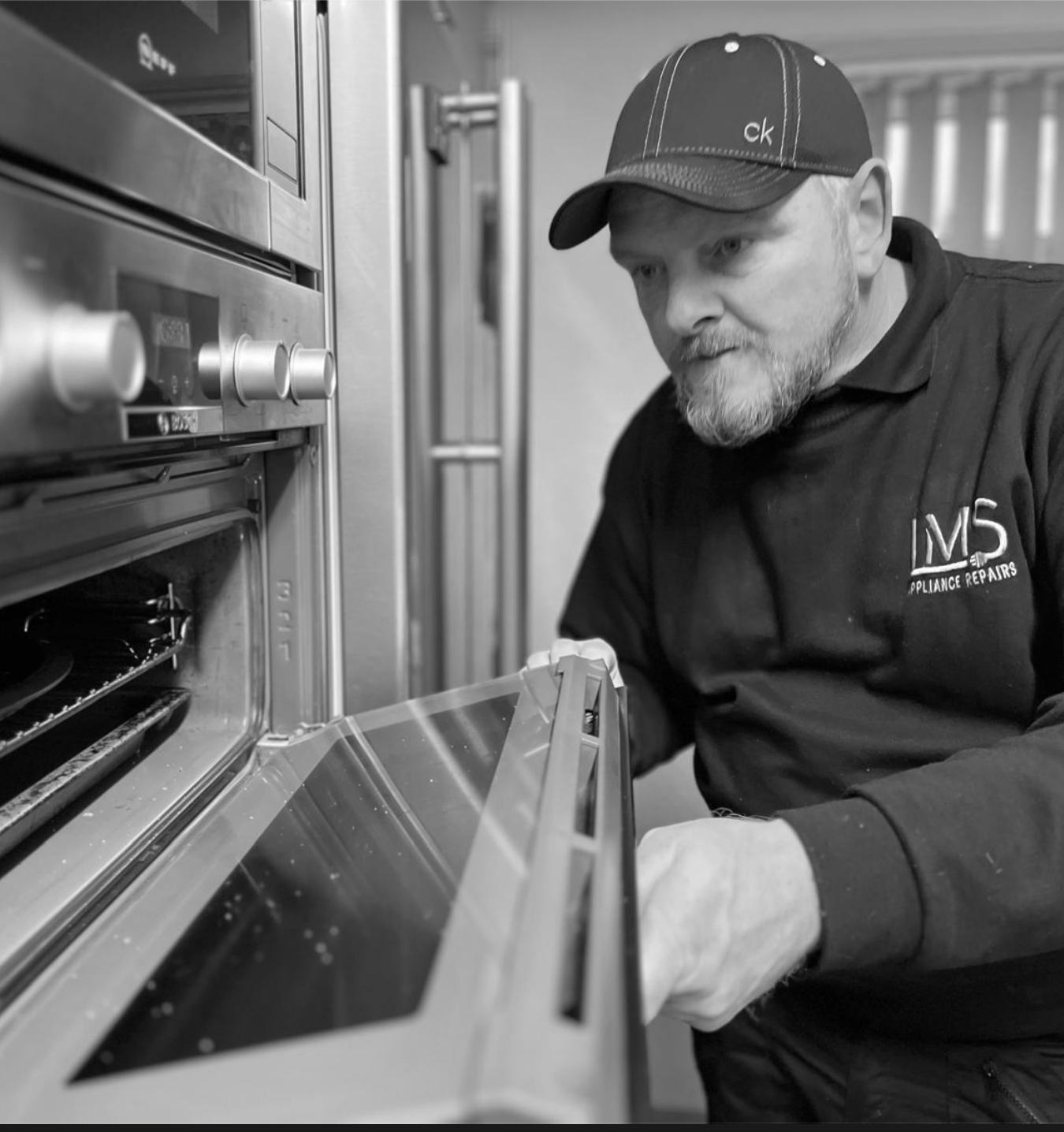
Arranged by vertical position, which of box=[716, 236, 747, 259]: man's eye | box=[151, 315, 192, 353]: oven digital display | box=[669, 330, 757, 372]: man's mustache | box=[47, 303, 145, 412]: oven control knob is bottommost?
box=[47, 303, 145, 412]: oven control knob

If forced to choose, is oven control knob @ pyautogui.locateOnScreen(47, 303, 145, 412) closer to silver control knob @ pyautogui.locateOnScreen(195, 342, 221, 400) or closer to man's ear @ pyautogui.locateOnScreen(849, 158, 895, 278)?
silver control knob @ pyautogui.locateOnScreen(195, 342, 221, 400)

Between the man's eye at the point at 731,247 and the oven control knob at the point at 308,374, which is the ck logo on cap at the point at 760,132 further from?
the oven control knob at the point at 308,374

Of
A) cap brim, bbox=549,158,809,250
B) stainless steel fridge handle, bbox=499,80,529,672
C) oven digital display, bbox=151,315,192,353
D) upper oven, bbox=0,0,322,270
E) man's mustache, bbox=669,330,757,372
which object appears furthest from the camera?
stainless steel fridge handle, bbox=499,80,529,672

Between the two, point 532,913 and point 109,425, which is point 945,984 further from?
point 109,425

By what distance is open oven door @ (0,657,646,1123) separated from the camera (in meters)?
0.33

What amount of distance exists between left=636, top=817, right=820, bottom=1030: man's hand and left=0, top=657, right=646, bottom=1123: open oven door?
0.05 m

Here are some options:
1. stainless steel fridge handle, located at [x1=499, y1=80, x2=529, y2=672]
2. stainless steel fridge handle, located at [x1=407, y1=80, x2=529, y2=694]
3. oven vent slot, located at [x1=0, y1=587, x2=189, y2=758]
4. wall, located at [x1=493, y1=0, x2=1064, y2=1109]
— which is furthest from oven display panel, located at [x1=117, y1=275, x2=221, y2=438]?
wall, located at [x1=493, y1=0, x2=1064, y2=1109]

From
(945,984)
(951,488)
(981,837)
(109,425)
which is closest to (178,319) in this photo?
(109,425)

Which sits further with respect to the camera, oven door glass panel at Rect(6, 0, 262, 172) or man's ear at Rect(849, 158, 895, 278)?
man's ear at Rect(849, 158, 895, 278)

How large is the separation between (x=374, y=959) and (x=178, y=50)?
21.2 inches

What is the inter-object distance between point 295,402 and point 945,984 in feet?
2.70

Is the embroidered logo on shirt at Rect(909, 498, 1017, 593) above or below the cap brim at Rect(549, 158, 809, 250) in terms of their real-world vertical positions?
below

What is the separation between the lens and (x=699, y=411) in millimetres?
998

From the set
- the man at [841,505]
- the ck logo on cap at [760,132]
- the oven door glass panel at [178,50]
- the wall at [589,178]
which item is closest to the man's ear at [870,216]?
the man at [841,505]
